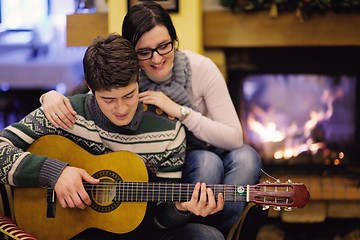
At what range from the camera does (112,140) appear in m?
2.02

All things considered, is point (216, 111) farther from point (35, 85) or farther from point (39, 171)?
point (35, 85)

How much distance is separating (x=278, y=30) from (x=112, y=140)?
135cm

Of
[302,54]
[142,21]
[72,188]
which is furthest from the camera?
[302,54]

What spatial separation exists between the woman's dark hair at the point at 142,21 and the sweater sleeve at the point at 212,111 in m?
0.21

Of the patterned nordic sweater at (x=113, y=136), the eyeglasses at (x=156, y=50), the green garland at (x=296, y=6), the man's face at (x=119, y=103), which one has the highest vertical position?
the green garland at (x=296, y=6)

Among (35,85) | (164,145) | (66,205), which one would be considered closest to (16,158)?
(66,205)

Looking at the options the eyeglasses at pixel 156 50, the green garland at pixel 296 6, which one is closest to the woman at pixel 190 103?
the eyeglasses at pixel 156 50

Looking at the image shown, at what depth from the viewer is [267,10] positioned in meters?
3.09

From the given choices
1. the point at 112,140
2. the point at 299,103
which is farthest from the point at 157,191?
the point at 299,103

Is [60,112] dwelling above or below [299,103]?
above

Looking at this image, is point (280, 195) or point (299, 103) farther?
point (299, 103)

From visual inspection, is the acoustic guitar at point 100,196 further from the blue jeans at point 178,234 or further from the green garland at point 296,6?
the green garland at point 296,6

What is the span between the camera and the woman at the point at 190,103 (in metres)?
2.11

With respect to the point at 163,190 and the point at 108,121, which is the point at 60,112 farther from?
the point at 163,190
